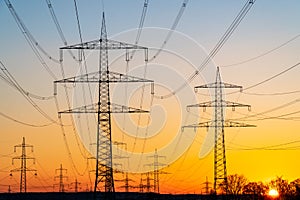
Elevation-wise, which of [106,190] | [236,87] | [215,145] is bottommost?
[106,190]

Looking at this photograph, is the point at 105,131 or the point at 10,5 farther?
the point at 105,131

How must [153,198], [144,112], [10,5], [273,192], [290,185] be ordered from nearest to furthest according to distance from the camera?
[10,5], [144,112], [273,192], [153,198], [290,185]

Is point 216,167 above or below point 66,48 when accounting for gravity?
below

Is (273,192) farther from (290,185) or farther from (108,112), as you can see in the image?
(290,185)

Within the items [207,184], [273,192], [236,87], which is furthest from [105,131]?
[207,184]

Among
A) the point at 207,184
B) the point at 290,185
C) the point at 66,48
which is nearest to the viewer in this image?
the point at 66,48

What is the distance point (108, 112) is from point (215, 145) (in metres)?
15.9

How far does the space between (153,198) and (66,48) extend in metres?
46.5

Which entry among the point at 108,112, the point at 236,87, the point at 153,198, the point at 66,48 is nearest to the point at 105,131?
the point at 108,112

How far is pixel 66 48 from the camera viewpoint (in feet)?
168

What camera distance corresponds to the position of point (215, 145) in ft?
226

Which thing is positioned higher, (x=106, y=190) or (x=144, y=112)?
(x=144, y=112)

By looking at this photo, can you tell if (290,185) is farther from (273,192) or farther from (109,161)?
(109,161)

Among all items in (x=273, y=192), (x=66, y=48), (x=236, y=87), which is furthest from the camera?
(x=273, y=192)
